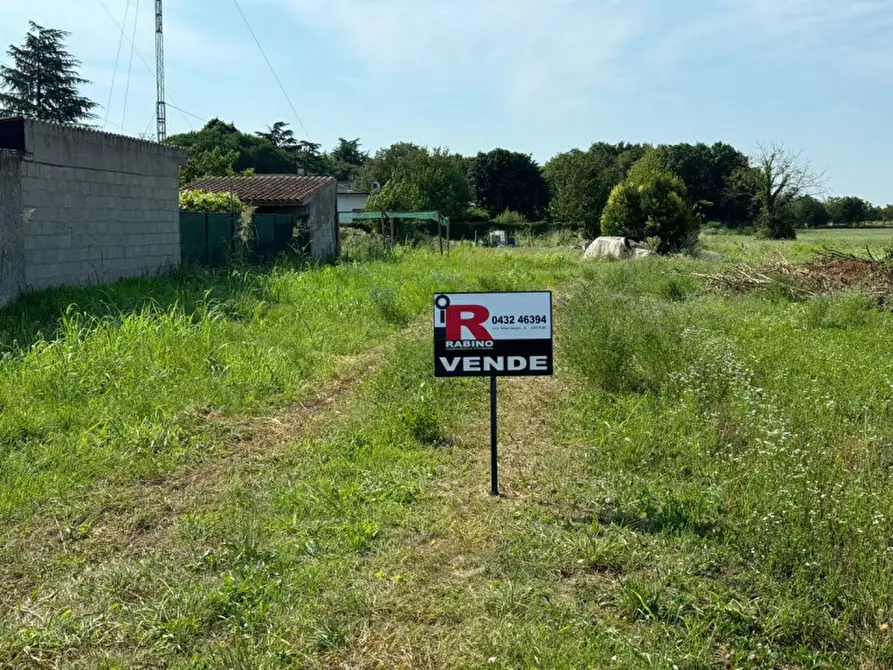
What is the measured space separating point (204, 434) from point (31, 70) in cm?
5279

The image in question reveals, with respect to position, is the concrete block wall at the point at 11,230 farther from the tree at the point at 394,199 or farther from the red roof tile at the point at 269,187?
the tree at the point at 394,199

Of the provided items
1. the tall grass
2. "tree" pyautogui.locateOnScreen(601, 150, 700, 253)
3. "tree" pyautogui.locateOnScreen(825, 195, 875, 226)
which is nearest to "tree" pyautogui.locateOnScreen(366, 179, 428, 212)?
"tree" pyautogui.locateOnScreen(601, 150, 700, 253)

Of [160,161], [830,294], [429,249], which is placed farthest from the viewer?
[429,249]

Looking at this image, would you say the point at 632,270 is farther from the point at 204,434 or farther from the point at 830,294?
the point at 204,434

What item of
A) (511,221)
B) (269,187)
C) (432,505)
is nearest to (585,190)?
(511,221)

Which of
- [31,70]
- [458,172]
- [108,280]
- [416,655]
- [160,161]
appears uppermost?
[31,70]

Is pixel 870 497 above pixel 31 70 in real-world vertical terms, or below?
below

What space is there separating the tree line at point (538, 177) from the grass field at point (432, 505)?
26542 millimetres

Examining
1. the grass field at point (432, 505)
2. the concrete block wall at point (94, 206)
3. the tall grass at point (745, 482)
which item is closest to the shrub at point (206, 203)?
the concrete block wall at point (94, 206)

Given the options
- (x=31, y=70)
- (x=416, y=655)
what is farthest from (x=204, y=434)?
(x=31, y=70)

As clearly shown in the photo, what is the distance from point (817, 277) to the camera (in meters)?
15.6

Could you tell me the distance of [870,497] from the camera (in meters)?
4.44

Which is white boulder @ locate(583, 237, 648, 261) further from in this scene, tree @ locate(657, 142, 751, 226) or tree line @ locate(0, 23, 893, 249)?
tree @ locate(657, 142, 751, 226)

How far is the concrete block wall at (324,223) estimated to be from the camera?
925 inches
